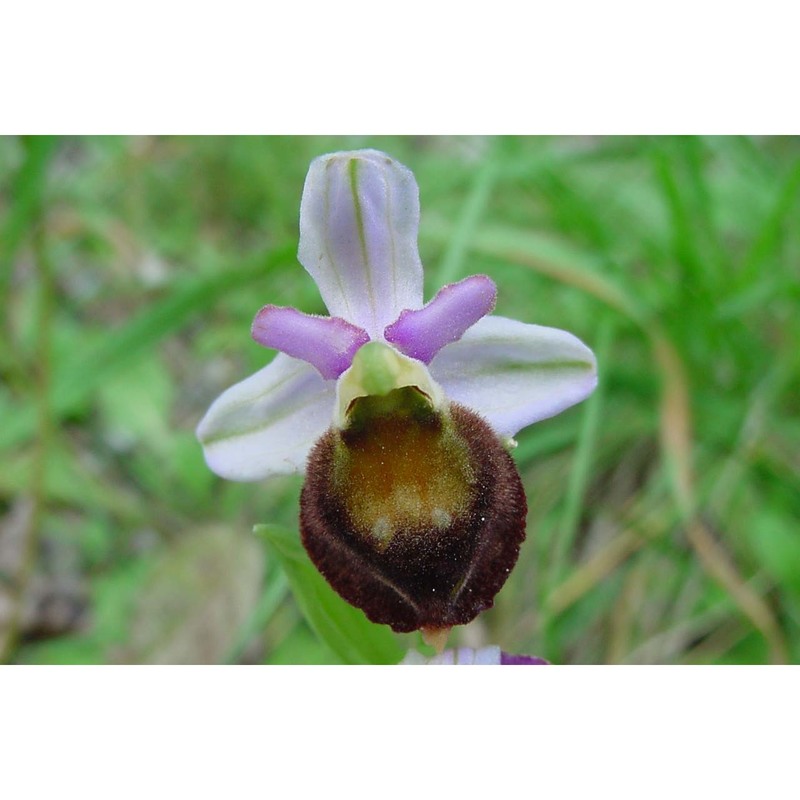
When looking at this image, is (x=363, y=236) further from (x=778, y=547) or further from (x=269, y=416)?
(x=778, y=547)

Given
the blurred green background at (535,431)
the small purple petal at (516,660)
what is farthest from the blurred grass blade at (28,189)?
the small purple petal at (516,660)

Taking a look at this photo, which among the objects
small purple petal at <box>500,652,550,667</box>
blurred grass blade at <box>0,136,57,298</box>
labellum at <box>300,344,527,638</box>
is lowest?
small purple petal at <box>500,652,550,667</box>

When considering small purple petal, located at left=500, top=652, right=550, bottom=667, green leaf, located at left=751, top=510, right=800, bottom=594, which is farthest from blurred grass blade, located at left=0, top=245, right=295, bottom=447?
green leaf, located at left=751, top=510, right=800, bottom=594

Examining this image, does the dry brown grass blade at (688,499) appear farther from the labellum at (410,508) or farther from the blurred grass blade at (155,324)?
the labellum at (410,508)

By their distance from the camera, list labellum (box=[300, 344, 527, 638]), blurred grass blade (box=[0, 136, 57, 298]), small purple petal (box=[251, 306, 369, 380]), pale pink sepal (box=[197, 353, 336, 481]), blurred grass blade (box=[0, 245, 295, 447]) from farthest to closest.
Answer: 1. blurred grass blade (box=[0, 245, 295, 447])
2. blurred grass blade (box=[0, 136, 57, 298])
3. pale pink sepal (box=[197, 353, 336, 481])
4. small purple petal (box=[251, 306, 369, 380])
5. labellum (box=[300, 344, 527, 638])

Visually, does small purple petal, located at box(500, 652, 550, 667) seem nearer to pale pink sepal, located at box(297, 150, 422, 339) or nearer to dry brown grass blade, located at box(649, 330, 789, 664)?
pale pink sepal, located at box(297, 150, 422, 339)

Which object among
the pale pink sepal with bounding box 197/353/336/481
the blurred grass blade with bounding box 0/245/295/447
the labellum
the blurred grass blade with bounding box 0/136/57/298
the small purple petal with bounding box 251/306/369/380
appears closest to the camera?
the labellum

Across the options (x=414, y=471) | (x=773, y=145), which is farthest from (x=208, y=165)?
(x=414, y=471)
